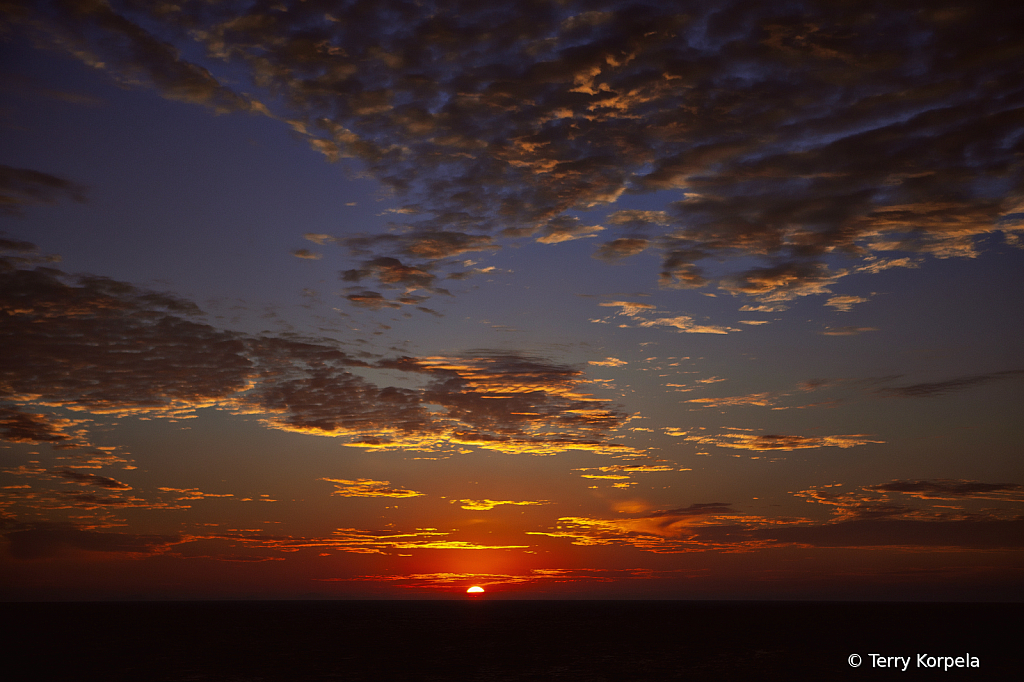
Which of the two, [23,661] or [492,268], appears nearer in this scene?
[492,268]

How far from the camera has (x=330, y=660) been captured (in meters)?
72.6

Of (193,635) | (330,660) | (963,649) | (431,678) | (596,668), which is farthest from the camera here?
(193,635)

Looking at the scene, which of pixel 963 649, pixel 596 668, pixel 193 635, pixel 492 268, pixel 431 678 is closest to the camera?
pixel 492 268

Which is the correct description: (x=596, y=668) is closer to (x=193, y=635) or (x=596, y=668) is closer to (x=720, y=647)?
(x=720, y=647)

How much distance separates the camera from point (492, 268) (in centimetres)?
5103

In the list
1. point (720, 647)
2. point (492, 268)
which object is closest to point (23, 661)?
point (492, 268)

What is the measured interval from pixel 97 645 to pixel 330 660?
44315 mm

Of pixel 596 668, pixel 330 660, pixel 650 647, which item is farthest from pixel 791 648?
pixel 330 660

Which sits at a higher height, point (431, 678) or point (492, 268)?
point (492, 268)

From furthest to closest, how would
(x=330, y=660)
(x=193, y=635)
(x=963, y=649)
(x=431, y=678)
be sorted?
(x=193, y=635)
(x=963, y=649)
(x=330, y=660)
(x=431, y=678)

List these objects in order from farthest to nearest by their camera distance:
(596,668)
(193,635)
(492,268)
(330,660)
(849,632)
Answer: (849,632) → (193,635) → (330,660) → (596,668) → (492,268)

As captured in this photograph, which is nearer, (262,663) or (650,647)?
(262,663)

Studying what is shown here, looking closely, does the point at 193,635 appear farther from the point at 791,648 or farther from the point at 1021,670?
the point at 1021,670

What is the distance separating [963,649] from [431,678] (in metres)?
74.0
